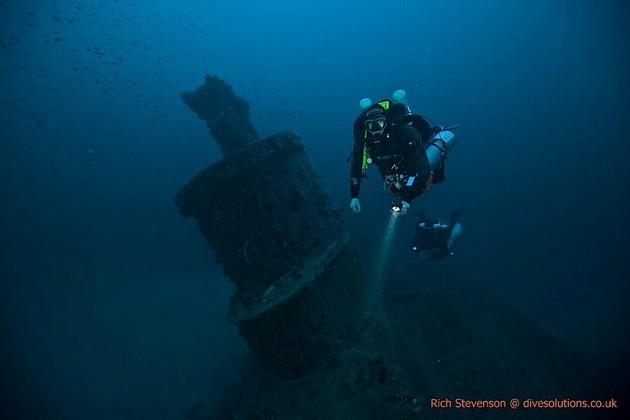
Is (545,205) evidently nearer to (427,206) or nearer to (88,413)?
(427,206)

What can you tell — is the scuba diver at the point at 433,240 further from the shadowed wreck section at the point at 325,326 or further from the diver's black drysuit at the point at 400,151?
the diver's black drysuit at the point at 400,151

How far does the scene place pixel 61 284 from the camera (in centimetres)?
3866

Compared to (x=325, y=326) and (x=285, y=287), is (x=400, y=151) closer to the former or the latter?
(x=285, y=287)

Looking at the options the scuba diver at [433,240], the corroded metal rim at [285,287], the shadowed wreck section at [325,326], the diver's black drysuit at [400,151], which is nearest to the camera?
the diver's black drysuit at [400,151]

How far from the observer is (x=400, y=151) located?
3.96 m

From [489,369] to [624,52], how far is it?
75072 millimetres

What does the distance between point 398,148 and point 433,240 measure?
516 cm

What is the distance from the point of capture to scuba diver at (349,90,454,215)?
3.61 m

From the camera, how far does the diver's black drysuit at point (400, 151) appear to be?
3.57m

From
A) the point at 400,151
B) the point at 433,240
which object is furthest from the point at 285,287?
the point at 433,240

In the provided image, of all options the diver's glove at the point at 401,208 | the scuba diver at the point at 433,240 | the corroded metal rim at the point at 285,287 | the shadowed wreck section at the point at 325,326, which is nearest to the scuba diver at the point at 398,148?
the diver's glove at the point at 401,208

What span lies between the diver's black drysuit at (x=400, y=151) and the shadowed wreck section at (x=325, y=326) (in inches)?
68.4

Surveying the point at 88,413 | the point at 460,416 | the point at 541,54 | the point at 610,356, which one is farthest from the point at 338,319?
the point at 541,54

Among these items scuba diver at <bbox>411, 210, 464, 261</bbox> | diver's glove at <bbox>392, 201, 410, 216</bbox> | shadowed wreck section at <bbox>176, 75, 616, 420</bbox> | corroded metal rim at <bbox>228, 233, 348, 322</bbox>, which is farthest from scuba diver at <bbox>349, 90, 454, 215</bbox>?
scuba diver at <bbox>411, 210, 464, 261</bbox>
